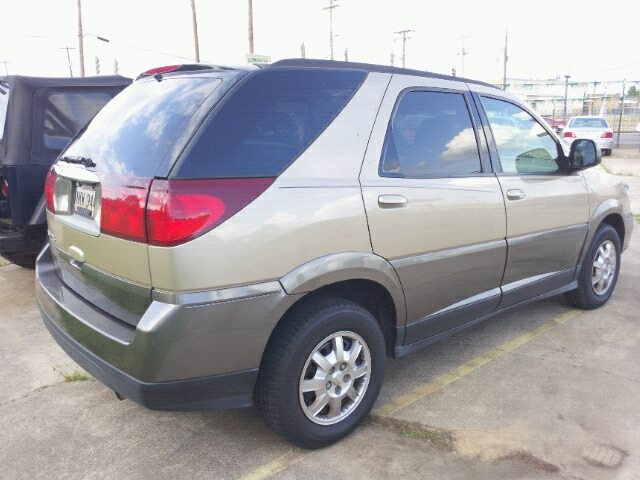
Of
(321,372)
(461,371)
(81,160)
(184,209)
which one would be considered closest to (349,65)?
(184,209)

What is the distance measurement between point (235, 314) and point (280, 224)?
1.38 feet

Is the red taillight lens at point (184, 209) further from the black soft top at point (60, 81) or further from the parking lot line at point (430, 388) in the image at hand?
the black soft top at point (60, 81)

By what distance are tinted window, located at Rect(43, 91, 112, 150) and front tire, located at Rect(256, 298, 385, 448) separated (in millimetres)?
3348

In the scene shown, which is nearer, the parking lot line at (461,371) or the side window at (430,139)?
the side window at (430,139)

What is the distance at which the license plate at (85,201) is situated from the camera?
2.56 metres

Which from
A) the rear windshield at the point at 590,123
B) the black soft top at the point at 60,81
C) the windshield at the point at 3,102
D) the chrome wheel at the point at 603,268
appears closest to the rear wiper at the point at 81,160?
the black soft top at the point at 60,81

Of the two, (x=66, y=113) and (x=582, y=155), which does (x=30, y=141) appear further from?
(x=582, y=155)

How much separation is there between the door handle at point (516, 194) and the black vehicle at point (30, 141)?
334 cm

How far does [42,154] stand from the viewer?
16.0ft

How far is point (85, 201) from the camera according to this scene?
8.63 feet

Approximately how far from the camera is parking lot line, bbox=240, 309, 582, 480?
2623 millimetres

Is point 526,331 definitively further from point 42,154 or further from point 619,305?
point 42,154

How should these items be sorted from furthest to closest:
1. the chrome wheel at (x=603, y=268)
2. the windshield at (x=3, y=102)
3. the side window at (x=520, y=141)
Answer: the windshield at (x=3, y=102) → the chrome wheel at (x=603, y=268) → the side window at (x=520, y=141)

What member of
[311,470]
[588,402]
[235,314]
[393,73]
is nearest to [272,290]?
[235,314]
